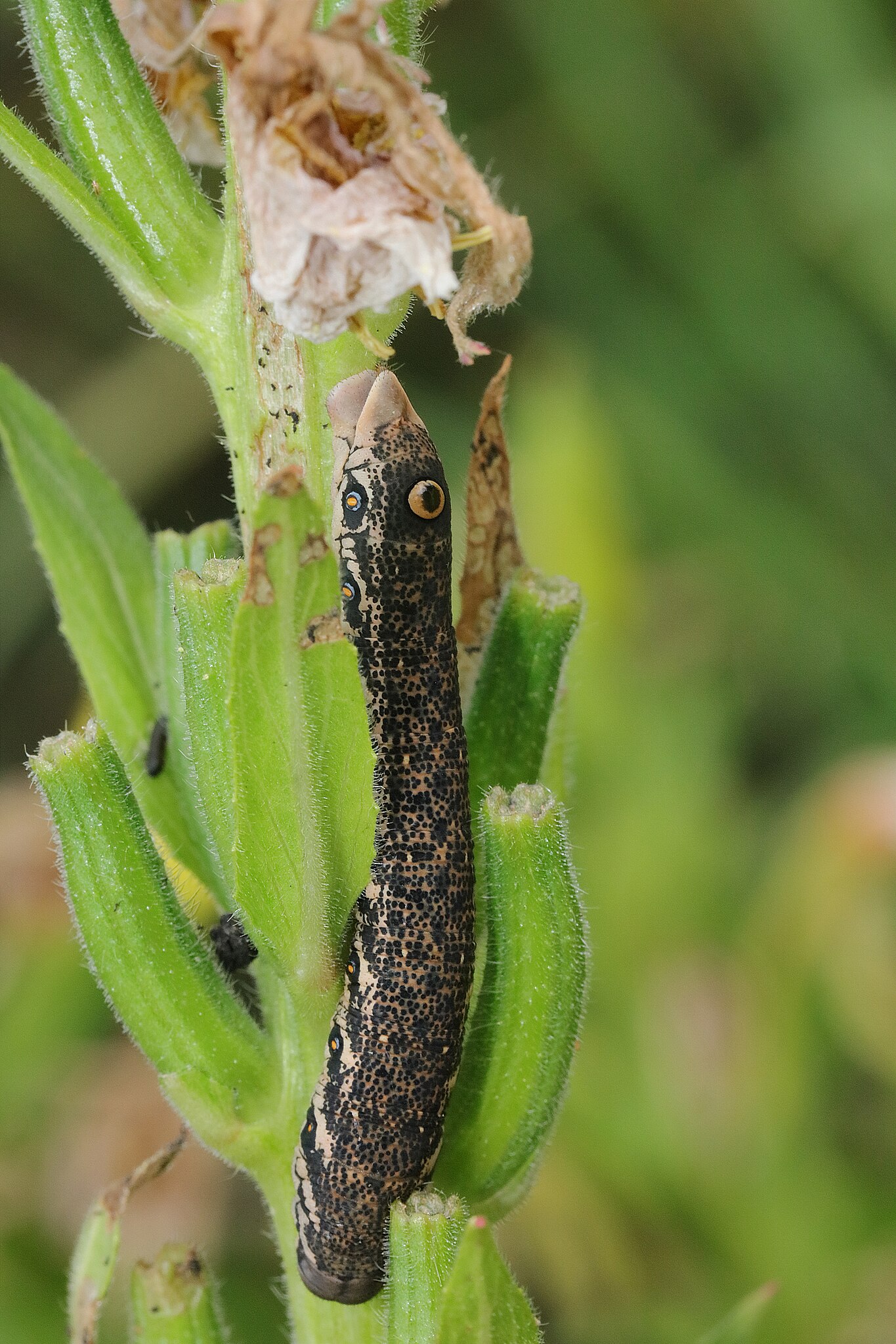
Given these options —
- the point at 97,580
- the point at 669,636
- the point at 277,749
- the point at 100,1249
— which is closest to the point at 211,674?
the point at 277,749

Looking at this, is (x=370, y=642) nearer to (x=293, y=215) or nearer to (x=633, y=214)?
(x=293, y=215)

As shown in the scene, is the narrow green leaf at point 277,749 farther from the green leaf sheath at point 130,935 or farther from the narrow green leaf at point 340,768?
the green leaf sheath at point 130,935

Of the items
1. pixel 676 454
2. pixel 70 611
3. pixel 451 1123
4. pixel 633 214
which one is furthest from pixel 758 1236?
pixel 633 214

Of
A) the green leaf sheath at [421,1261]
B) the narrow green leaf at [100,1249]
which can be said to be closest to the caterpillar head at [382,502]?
the green leaf sheath at [421,1261]

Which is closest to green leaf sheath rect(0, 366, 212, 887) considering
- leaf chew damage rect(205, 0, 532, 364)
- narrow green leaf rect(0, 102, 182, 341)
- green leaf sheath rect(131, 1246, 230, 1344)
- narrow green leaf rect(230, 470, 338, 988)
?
narrow green leaf rect(0, 102, 182, 341)

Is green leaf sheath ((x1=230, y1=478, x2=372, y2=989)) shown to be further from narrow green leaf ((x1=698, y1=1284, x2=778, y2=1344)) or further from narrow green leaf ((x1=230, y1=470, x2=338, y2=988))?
narrow green leaf ((x1=698, y1=1284, x2=778, y2=1344))
